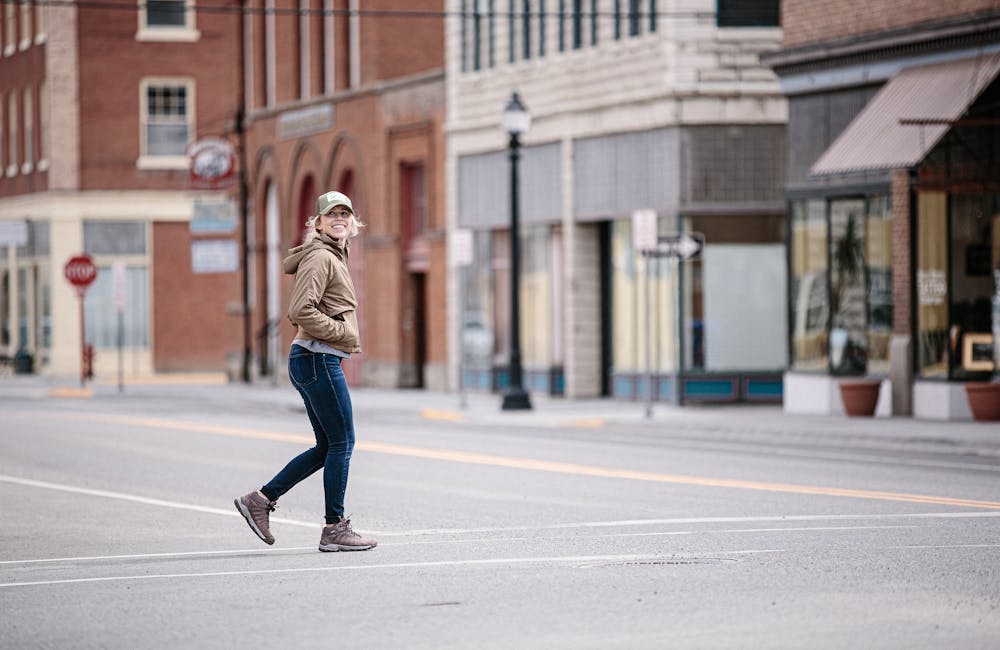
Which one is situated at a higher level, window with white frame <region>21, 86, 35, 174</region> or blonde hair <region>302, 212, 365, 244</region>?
window with white frame <region>21, 86, 35, 174</region>

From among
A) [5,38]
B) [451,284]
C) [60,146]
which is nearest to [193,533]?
[451,284]

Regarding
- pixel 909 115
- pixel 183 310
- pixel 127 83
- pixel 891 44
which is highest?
pixel 127 83

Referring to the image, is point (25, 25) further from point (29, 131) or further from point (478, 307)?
point (478, 307)

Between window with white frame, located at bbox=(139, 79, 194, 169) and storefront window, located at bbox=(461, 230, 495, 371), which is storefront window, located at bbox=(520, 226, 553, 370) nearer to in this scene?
storefront window, located at bbox=(461, 230, 495, 371)

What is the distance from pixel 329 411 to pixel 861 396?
17.4 metres

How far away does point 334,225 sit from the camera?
39.9 ft

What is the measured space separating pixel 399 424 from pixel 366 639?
796 inches

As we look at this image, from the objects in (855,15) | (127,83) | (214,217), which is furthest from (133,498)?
(127,83)

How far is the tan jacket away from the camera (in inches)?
467

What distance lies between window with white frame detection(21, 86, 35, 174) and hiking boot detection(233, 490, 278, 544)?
48039 mm

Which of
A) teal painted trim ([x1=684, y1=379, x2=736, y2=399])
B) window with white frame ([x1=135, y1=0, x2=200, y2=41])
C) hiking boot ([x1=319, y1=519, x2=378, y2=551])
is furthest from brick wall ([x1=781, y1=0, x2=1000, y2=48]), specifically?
window with white frame ([x1=135, y1=0, x2=200, y2=41])

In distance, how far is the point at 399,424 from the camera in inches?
1148

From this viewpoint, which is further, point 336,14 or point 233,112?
point 233,112

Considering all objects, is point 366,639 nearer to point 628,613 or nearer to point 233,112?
point 628,613
